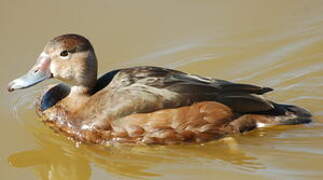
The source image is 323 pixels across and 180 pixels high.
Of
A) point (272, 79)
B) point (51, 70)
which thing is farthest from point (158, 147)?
point (272, 79)

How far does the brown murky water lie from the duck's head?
58cm

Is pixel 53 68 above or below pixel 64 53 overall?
below

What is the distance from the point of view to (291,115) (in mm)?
6938

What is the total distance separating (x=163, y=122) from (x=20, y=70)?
7.48 ft

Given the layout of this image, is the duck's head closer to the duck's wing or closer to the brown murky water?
the duck's wing

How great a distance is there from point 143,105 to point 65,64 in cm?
93

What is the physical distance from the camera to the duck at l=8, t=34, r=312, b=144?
6633 mm

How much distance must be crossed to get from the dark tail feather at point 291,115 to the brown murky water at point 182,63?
0.35 ft

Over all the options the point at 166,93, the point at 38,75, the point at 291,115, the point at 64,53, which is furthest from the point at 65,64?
the point at 291,115

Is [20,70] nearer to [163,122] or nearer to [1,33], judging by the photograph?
[1,33]

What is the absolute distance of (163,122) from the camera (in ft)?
21.7

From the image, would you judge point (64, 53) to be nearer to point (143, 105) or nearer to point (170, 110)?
point (143, 105)

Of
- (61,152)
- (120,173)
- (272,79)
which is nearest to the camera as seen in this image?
(120,173)

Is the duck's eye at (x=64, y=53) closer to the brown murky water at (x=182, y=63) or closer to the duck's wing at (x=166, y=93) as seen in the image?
the duck's wing at (x=166, y=93)
